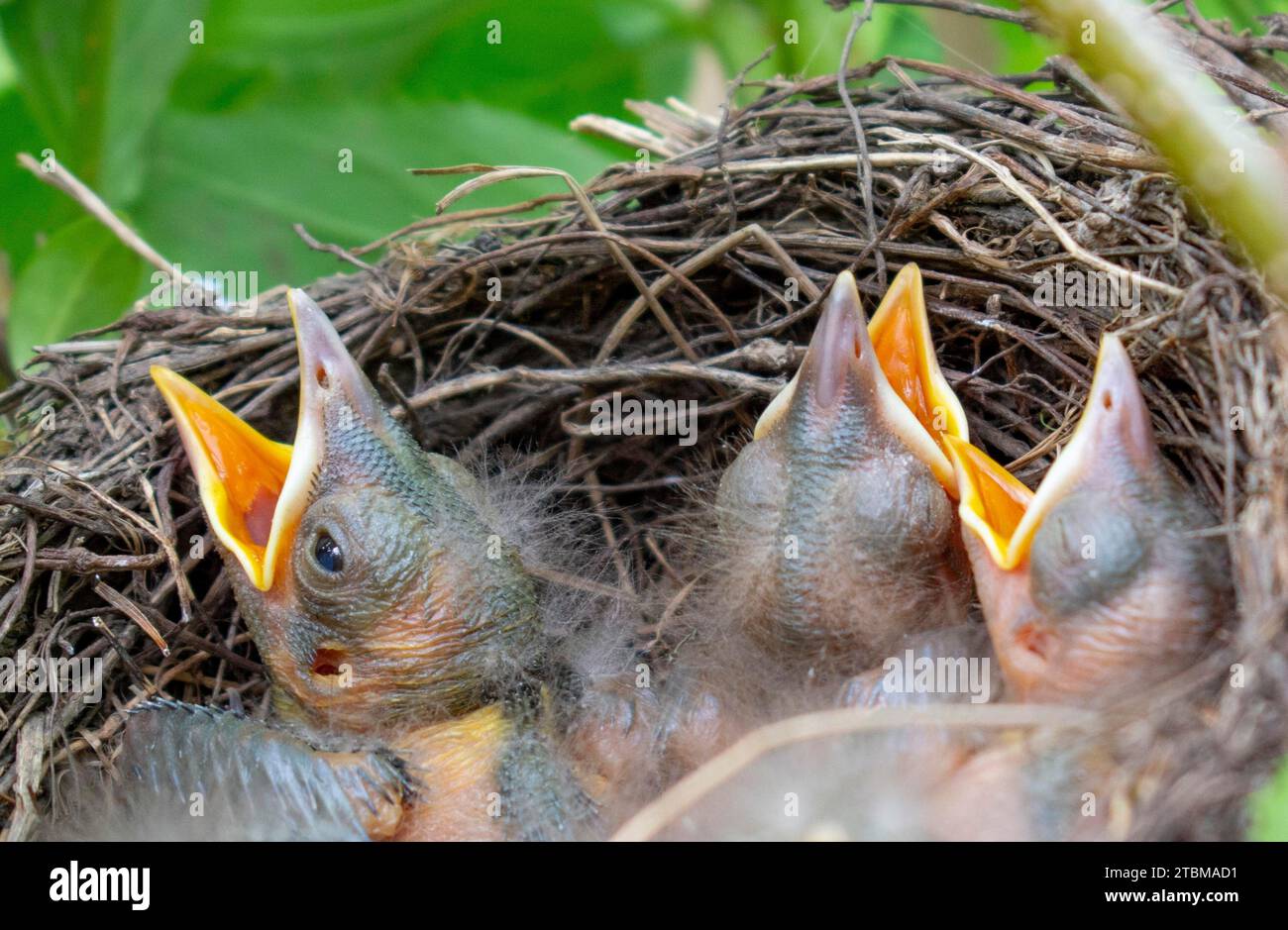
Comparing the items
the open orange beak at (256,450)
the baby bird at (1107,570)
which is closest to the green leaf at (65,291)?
the open orange beak at (256,450)

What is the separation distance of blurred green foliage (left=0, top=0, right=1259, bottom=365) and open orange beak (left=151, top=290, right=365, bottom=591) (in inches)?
19.3

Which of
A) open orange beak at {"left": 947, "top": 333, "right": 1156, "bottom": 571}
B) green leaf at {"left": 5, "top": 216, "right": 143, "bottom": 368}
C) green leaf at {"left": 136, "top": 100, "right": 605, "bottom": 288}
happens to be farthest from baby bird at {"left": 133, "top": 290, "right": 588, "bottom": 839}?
green leaf at {"left": 136, "top": 100, "right": 605, "bottom": 288}

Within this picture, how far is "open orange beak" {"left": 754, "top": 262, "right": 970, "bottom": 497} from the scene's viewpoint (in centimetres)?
139

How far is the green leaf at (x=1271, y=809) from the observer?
2.44 feet

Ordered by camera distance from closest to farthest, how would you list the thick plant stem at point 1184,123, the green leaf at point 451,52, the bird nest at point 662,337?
the thick plant stem at point 1184,123 < the bird nest at point 662,337 < the green leaf at point 451,52

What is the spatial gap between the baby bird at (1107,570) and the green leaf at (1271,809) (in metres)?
0.19

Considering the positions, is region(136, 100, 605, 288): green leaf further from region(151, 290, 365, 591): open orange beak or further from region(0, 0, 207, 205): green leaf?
region(151, 290, 365, 591): open orange beak

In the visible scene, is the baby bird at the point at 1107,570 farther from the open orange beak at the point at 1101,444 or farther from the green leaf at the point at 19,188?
the green leaf at the point at 19,188

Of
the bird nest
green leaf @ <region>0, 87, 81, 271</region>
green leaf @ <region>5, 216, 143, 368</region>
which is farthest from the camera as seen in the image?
green leaf @ <region>0, 87, 81, 271</region>

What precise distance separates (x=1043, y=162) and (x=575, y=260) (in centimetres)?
68

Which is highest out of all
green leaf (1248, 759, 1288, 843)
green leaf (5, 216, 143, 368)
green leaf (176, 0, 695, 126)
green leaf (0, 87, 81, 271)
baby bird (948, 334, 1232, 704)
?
green leaf (176, 0, 695, 126)

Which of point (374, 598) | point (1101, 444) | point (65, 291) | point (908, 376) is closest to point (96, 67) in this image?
point (65, 291)

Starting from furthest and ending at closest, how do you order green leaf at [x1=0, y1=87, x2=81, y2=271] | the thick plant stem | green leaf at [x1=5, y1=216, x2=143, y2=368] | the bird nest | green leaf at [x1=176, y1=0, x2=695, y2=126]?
green leaf at [x1=176, y1=0, x2=695, y2=126], green leaf at [x1=0, y1=87, x2=81, y2=271], green leaf at [x1=5, y1=216, x2=143, y2=368], the bird nest, the thick plant stem

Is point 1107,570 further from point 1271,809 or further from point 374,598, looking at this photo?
point 374,598
